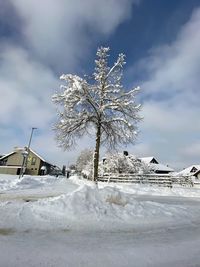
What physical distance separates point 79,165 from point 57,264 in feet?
241

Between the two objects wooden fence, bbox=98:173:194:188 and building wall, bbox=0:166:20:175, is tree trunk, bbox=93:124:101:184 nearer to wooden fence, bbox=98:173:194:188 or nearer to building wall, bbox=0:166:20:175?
wooden fence, bbox=98:173:194:188

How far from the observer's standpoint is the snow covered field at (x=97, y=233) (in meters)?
3.90

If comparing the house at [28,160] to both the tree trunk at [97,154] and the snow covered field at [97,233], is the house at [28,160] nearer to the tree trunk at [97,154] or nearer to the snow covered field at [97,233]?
the tree trunk at [97,154]

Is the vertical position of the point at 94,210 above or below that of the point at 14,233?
above

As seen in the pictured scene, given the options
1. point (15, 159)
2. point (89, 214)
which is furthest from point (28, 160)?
point (89, 214)

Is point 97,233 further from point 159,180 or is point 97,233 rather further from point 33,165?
point 33,165

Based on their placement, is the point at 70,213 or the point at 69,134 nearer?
the point at 70,213

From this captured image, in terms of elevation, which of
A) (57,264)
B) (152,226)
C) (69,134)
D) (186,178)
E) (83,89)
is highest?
(83,89)

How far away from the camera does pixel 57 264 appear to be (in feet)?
11.7

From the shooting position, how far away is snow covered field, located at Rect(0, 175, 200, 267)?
3.90m

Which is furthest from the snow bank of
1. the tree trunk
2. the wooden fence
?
the wooden fence

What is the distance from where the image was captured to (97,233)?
548 cm

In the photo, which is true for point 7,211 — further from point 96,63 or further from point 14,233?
point 96,63

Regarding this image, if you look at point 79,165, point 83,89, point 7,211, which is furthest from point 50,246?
point 79,165
